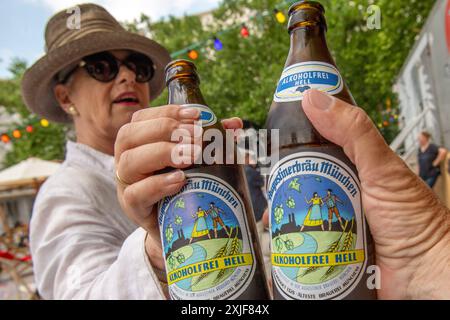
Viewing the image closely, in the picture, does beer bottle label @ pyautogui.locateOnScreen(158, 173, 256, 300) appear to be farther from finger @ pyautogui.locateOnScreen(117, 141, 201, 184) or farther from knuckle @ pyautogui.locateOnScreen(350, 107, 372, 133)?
knuckle @ pyautogui.locateOnScreen(350, 107, 372, 133)

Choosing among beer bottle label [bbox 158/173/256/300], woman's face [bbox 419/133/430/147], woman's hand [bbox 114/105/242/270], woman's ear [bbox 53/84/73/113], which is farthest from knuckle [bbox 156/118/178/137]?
woman's face [bbox 419/133/430/147]

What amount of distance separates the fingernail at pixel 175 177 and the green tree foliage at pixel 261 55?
11.0 ft

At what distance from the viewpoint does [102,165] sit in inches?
67.7

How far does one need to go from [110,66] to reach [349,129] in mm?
1333

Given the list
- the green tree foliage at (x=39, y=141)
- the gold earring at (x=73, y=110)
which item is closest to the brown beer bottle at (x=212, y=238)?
the gold earring at (x=73, y=110)

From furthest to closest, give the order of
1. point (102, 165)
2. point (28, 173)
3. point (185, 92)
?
point (28, 173) < point (102, 165) < point (185, 92)

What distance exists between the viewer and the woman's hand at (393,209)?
828 millimetres

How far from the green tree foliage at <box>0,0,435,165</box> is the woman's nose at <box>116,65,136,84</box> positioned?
2.57 m

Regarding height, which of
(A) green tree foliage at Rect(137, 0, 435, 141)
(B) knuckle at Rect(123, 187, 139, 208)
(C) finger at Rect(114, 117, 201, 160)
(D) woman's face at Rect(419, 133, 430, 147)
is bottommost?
(B) knuckle at Rect(123, 187, 139, 208)

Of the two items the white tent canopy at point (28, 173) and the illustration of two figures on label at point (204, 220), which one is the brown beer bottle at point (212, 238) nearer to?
the illustration of two figures on label at point (204, 220)

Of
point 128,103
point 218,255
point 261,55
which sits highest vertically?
point 261,55

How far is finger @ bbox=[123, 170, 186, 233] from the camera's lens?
0.88 meters

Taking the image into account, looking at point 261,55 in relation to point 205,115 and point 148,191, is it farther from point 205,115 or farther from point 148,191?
point 148,191

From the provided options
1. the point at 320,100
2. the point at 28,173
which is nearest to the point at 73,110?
the point at 320,100
